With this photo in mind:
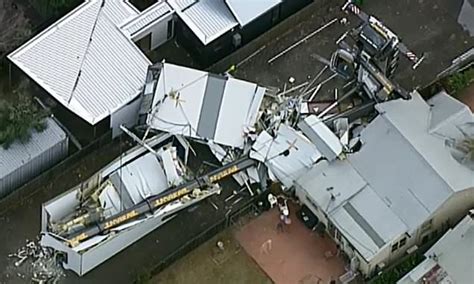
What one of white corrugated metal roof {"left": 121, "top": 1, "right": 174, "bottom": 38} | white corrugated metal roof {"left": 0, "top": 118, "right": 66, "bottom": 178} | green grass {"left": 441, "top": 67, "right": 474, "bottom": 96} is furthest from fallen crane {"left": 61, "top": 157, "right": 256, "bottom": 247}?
green grass {"left": 441, "top": 67, "right": 474, "bottom": 96}

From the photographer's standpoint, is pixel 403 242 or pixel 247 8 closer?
pixel 403 242

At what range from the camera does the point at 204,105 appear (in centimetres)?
3731

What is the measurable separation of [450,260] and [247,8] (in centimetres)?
778

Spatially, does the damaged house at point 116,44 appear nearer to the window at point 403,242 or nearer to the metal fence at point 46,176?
the metal fence at point 46,176

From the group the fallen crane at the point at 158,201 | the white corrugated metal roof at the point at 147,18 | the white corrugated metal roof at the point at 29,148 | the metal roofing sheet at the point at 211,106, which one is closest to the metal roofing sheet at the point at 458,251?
the fallen crane at the point at 158,201

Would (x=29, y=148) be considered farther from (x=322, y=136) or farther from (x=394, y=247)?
(x=394, y=247)

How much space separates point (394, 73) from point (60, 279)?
9.47m

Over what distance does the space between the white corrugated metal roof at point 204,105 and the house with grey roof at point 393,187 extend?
209cm

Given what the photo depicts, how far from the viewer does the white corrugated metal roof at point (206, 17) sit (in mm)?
38062

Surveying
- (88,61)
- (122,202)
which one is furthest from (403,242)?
(88,61)

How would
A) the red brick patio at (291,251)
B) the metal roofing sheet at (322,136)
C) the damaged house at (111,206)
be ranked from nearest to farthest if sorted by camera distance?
the damaged house at (111,206) → the red brick patio at (291,251) → the metal roofing sheet at (322,136)

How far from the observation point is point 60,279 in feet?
117

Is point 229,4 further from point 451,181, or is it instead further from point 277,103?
point 451,181

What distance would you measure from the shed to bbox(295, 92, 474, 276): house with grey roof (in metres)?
5.46
